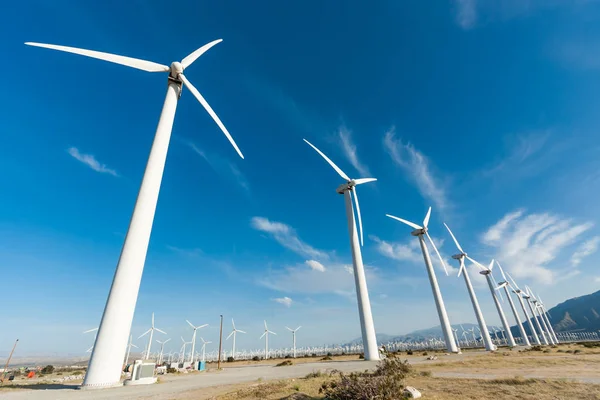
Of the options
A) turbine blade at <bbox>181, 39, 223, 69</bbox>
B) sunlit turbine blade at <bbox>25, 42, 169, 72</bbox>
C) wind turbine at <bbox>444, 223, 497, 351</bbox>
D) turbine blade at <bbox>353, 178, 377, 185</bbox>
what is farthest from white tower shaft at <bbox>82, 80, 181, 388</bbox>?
wind turbine at <bbox>444, 223, 497, 351</bbox>

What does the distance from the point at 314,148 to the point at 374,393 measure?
52.2 meters

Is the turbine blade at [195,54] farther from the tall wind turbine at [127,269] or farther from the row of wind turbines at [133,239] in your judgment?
the tall wind turbine at [127,269]

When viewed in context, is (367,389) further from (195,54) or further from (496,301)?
(496,301)

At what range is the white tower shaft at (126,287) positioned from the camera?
17781mm

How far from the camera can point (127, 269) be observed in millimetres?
19641

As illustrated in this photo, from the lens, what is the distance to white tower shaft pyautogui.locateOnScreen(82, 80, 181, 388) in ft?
58.3

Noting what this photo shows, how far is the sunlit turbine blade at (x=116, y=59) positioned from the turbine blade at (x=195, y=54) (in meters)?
2.48

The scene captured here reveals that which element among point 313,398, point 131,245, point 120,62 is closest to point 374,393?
point 313,398

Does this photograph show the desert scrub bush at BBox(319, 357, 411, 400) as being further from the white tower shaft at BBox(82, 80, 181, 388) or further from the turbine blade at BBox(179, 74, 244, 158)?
the turbine blade at BBox(179, 74, 244, 158)

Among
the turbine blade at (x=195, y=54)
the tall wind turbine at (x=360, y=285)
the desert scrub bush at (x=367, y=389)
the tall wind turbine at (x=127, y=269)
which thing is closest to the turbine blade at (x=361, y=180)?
the tall wind turbine at (x=360, y=285)

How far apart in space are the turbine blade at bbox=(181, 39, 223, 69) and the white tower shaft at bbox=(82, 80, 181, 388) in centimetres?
1339

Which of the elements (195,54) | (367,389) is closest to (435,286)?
(367,389)

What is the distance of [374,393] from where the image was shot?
11.9 meters

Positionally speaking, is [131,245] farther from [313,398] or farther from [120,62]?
[120,62]
